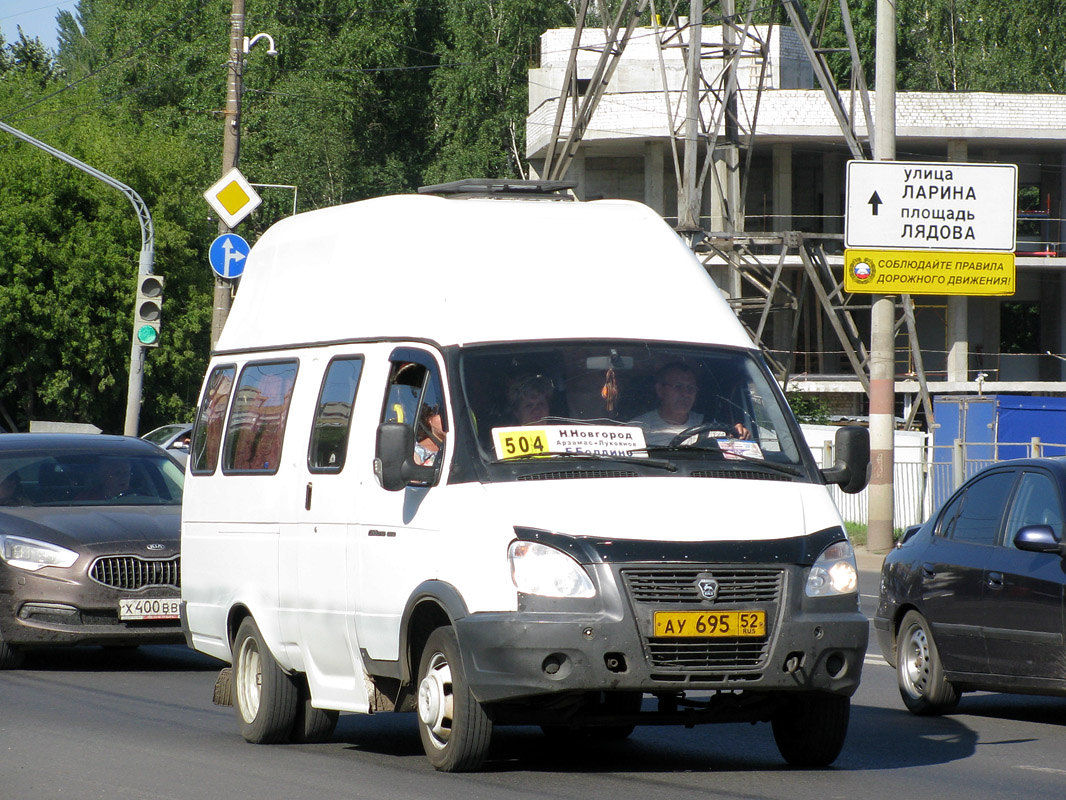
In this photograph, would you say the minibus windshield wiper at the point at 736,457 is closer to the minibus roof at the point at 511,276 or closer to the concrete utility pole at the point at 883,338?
the minibus roof at the point at 511,276

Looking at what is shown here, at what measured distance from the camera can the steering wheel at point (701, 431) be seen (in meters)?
7.54

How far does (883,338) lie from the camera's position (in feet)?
77.9

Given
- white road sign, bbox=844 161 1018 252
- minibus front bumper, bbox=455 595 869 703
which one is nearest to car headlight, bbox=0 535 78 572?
minibus front bumper, bbox=455 595 869 703

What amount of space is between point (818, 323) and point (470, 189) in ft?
149

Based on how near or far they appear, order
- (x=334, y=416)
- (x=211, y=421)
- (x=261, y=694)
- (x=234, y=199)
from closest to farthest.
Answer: (x=334, y=416)
(x=261, y=694)
(x=211, y=421)
(x=234, y=199)

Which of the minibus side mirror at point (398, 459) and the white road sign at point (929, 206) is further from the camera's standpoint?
the white road sign at point (929, 206)

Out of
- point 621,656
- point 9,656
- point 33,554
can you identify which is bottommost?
point 9,656

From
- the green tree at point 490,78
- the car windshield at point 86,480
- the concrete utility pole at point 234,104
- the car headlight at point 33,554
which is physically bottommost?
the car headlight at point 33,554

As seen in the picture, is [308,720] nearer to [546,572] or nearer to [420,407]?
[420,407]

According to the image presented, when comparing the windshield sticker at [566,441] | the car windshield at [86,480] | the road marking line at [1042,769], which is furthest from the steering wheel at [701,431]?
the car windshield at [86,480]

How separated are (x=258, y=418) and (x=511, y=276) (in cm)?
194

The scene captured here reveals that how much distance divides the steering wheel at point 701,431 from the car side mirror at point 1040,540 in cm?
221

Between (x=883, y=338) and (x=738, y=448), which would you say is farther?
(x=883, y=338)

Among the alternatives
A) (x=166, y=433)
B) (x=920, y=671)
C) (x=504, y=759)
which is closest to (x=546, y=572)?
(x=504, y=759)
